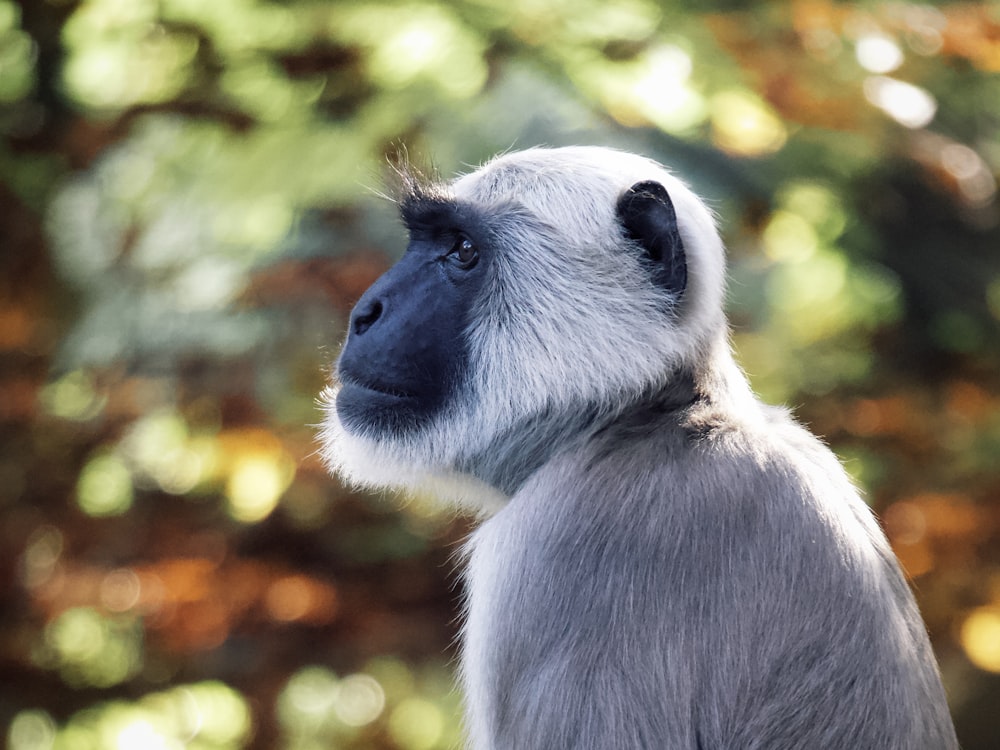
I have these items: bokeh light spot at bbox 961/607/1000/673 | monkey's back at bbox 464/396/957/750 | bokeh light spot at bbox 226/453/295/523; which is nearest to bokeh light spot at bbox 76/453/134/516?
bokeh light spot at bbox 226/453/295/523

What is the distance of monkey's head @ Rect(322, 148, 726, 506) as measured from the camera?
2.85 metres

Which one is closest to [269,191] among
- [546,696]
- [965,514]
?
[546,696]

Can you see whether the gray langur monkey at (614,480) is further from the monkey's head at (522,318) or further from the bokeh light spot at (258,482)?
the bokeh light spot at (258,482)

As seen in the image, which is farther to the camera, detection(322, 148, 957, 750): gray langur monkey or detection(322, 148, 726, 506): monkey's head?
detection(322, 148, 726, 506): monkey's head

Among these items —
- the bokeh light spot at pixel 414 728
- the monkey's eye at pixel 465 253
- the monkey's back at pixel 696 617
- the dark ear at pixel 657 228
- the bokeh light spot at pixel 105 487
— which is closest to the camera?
the monkey's back at pixel 696 617

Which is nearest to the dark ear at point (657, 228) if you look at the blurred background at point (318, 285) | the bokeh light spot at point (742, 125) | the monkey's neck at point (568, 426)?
the monkey's neck at point (568, 426)

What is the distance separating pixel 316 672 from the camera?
5.70 meters

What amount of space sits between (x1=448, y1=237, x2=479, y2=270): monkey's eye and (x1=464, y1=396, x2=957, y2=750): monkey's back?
77cm

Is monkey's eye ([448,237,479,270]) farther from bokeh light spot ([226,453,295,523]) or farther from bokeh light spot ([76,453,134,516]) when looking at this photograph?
bokeh light spot ([76,453,134,516])

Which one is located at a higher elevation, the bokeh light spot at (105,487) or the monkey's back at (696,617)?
the monkey's back at (696,617)

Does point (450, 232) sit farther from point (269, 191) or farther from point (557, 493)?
point (269, 191)

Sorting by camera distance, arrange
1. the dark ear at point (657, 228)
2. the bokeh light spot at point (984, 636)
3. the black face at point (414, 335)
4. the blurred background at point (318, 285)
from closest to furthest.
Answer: the dark ear at point (657, 228) < the black face at point (414, 335) < the blurred background at point (318, 285) < the bokeh light spot at point (984, 636)

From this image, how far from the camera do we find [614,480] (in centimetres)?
263

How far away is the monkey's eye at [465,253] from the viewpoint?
310cm
